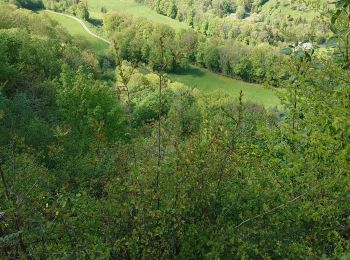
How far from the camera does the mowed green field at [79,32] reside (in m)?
74.2

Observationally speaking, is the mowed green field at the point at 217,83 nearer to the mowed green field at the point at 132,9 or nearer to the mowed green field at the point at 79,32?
the mowed green field at the point at 79,32

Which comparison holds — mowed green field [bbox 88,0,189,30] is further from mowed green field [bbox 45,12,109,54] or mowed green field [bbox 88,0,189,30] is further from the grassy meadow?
the grassy meadow

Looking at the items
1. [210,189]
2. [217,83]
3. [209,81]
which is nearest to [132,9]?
[209,81]

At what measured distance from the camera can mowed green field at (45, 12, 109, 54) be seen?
2921 inches

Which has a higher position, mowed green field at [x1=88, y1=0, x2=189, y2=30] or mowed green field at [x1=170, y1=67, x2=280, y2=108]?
mowed green field at [x1=88, y1=0, x2=189, y2=30]

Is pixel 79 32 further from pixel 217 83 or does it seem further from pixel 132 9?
pixel 132 9

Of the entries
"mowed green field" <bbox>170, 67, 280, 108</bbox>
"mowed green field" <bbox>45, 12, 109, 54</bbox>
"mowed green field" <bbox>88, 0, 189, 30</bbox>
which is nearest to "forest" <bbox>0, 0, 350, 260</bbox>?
"mowed green field" <bbox>170, 67, 280, 108</bbox>

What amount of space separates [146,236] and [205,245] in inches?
31.7

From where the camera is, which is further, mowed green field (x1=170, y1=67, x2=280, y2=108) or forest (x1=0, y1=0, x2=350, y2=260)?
mowed green field (x1=170, y1=67, x2=280, y2=108)

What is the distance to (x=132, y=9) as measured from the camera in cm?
11919

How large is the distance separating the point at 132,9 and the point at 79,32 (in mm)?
A: 41089

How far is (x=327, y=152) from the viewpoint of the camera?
5469 mm

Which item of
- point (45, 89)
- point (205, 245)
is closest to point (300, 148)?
point (205, 245)

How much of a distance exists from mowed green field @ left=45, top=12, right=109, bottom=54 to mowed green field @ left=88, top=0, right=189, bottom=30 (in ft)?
58.6
